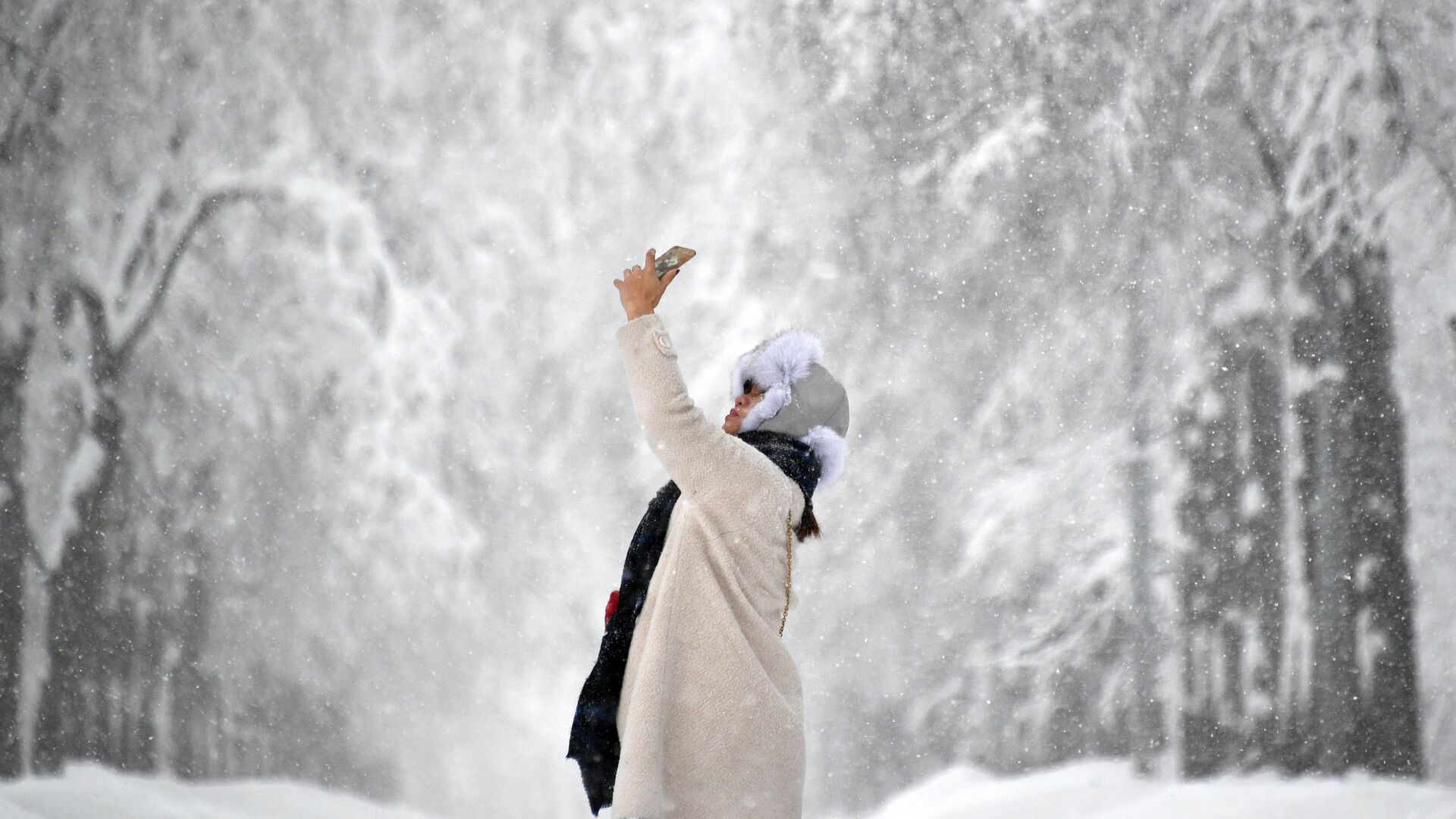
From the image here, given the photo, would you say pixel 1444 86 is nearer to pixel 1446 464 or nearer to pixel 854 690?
pixel 1446 464

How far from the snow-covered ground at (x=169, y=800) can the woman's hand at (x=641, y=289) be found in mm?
2852

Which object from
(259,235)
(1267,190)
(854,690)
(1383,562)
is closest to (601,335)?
(259,235)

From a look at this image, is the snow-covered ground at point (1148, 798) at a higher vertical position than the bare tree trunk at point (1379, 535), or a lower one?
lower

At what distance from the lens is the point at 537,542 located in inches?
161

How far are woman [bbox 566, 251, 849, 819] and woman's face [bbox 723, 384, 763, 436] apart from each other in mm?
56

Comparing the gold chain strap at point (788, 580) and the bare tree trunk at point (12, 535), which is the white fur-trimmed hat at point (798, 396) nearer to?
the gold chain strap at point (788, 580)

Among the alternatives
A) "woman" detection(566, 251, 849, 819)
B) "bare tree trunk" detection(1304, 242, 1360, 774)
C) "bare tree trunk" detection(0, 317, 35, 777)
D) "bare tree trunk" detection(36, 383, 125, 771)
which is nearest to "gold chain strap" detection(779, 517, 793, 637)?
"woman" detection(566, 251, 849, 819)

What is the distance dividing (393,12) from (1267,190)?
9.55ft

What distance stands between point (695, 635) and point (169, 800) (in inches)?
117

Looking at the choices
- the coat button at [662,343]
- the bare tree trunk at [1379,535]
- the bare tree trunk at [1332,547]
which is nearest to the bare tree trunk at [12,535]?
the coat button at [662,343]

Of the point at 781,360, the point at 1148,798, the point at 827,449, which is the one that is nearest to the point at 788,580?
the point at 827,449

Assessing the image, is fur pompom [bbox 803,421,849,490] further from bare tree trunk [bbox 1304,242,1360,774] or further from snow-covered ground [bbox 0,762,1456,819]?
bare tree trunk [bbox 1304,242,1360,774]

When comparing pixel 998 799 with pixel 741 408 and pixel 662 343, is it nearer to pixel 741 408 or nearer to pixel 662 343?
pixel 741 408

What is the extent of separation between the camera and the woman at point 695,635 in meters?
1.61
